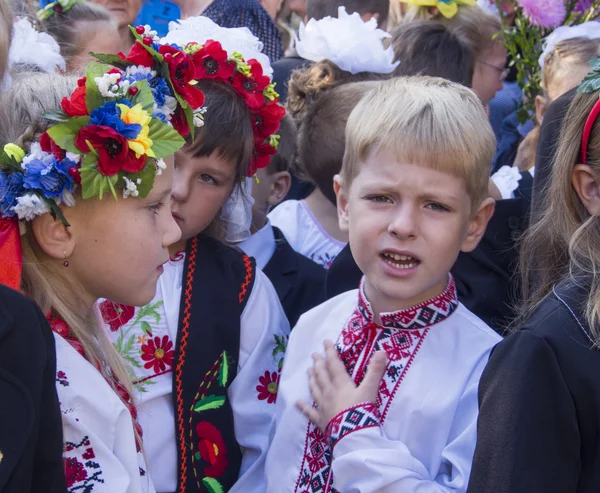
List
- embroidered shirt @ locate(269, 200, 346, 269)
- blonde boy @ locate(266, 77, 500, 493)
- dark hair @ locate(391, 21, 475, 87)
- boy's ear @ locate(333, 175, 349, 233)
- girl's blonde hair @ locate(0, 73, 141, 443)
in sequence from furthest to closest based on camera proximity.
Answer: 1. dark hair @ locate(391, 21, 475, 87)
2. embroidered shirt @ locate(269, 200, 346, 269)
3. boy's ear @ locate(333, 175, 349, 233)
4. blonde boy @ locate(266, 77, 500, 493)
5. girl's blonde hair @ locate(0, 73, 141, 443)

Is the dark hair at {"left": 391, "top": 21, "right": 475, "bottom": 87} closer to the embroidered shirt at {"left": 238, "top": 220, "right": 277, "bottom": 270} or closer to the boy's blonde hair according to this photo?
the embroidered shirt at {"left": 238, "top": 220, "right": 277, "bottom": 270}

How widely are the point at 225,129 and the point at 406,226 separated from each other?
32.1 inches

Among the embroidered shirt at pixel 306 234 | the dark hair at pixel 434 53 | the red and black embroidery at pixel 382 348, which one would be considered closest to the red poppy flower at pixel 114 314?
the red and black embroidery at pixel 382 348

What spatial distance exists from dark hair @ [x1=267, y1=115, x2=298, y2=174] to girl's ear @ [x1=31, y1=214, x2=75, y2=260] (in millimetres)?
1680

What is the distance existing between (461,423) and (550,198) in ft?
2.00

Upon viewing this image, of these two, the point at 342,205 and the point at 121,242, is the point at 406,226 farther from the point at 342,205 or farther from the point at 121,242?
the point at 121,242

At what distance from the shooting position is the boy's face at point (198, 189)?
8.35 feet

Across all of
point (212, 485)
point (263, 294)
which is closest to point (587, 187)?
point (263, 294)

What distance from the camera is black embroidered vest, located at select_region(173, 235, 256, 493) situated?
7.88 ft

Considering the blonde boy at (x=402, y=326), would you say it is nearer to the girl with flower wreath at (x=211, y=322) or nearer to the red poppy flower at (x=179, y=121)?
the girl with flower wreath at (x=211, y=322)

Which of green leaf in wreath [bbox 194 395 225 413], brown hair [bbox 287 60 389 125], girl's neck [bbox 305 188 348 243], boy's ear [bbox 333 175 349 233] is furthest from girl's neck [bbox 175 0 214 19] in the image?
green leaf in wreath [bbox 194 395 225 413]

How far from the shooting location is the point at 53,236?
187 centimetres

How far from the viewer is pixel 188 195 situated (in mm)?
2561

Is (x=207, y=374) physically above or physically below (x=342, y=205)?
below
